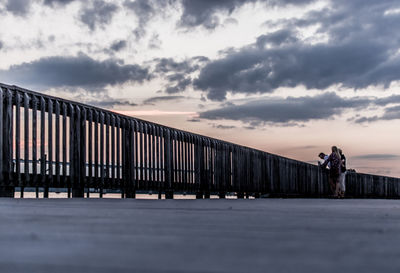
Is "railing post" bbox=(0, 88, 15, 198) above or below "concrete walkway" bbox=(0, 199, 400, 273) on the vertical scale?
above

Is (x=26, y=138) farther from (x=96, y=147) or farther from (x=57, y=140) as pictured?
(x=96, y=147)

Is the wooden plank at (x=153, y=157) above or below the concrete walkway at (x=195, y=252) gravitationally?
above

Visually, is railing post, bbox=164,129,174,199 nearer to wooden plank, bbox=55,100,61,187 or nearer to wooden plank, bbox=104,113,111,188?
wooden plank, bbox=104,113,111,188

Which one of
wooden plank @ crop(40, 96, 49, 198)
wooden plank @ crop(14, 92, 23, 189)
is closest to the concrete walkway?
wooden plank @ crop(14, 92, 23, 189)

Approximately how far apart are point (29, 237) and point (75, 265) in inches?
29.4

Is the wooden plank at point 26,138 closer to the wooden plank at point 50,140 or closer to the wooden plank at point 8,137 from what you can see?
the wooden plank at point 8,137

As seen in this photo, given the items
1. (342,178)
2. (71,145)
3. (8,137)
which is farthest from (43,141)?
(342,178)

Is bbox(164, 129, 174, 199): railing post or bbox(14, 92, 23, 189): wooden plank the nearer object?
bbox(14, 92, 23, 189): wooden plank

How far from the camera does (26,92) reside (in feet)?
33.1

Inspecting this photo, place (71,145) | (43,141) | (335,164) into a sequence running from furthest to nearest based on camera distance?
(335,164)
(71,145)
(43,141)

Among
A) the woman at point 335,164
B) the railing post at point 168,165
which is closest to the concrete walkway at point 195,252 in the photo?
the railing post at point 168,165

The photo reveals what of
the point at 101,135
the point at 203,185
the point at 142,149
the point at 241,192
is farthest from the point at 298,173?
the point at 101,135

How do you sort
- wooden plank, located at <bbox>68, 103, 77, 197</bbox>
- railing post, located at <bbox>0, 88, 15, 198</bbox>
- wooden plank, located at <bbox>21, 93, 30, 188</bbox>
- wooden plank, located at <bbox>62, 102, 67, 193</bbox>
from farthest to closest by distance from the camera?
wooden plank, located at <bbox>68, 103, 77, 197</bbox>, wooden plank, located at <bbox>62, 102, 67, 193</bbox>, wooden plank, located at <bbox>21, 93, 30, 188</bbox>, railing post, located at <bbox>0, 88, 15, 198</bbox>

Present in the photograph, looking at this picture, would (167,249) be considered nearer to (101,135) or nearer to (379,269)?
(379,269)
